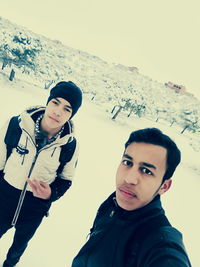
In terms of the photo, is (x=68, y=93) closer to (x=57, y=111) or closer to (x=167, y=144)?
(x=57, y=111)

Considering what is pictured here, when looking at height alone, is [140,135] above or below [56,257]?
above

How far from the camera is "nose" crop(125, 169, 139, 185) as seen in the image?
4.96ft

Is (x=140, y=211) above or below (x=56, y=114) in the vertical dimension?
below

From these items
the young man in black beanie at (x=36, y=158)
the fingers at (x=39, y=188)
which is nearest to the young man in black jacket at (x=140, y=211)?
the fingers at (x=39, y=188)

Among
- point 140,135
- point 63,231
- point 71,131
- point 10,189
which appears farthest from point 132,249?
point 63,231

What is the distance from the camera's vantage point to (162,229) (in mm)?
1383

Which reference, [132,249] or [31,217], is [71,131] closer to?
[31,217]

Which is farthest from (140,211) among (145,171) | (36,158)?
(36,158)

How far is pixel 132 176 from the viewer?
153 cm

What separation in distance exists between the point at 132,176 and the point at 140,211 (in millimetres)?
240

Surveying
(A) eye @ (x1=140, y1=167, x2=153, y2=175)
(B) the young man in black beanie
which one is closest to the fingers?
(B) the young man in black beanie

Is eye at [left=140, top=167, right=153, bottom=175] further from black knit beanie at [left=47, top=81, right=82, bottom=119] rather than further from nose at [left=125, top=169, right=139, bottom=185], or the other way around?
black knit beanie at [left=47, top=81, right=82, bottom=119]

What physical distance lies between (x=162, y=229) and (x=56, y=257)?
3492 millimetres

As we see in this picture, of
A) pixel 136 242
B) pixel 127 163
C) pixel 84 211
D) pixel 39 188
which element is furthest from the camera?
pixel 84 211
